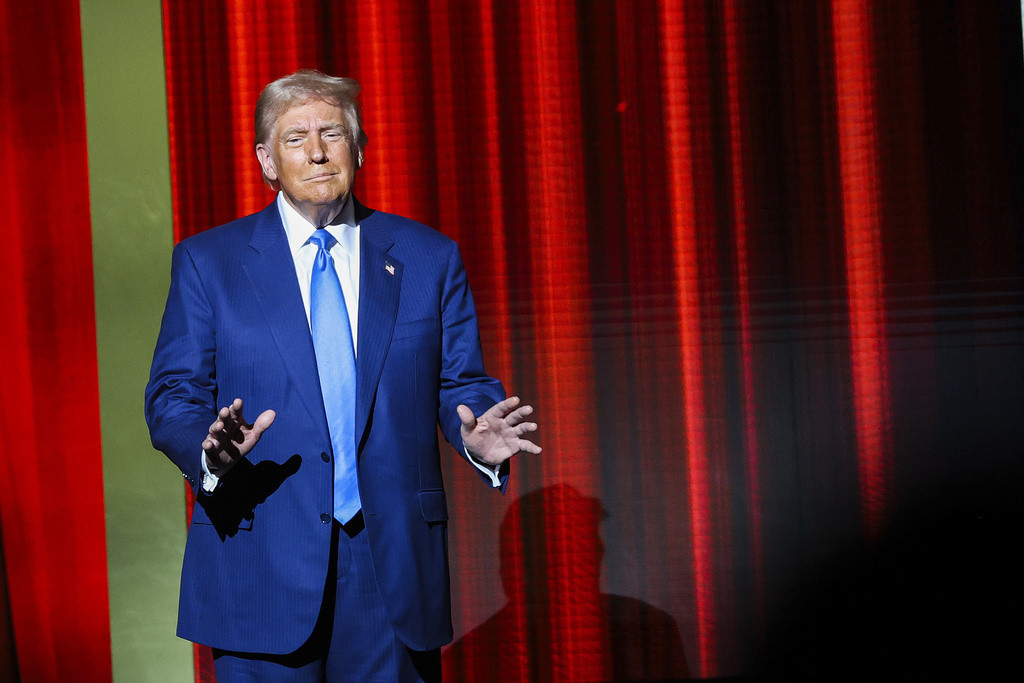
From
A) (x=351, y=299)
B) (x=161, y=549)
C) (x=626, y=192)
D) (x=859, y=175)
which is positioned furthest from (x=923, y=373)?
(x=161, y=549)

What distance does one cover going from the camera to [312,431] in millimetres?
1405

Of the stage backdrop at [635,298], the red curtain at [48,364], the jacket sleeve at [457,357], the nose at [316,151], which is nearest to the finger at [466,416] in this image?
the jacket sleeve at [457,357]

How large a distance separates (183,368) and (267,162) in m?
0.41

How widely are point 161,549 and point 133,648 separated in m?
0.34

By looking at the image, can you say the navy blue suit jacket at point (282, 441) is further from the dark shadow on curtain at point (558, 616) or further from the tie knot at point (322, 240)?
the dark shadow on curtain at point (558, 616)

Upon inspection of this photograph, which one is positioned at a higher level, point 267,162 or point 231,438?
point 267,162

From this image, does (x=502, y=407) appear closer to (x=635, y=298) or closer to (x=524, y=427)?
(x=524, y=427)

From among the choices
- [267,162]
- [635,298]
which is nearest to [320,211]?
[267,162]

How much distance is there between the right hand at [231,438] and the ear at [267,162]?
498 mm

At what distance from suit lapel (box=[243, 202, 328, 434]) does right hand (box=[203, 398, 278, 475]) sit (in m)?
0.12

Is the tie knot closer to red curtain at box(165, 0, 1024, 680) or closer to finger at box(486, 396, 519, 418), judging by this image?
finger at box(486, 396, 519, 418)

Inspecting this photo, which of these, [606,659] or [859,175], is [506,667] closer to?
[606,659]

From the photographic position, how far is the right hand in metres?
1.24

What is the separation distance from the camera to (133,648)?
9.33 ft
